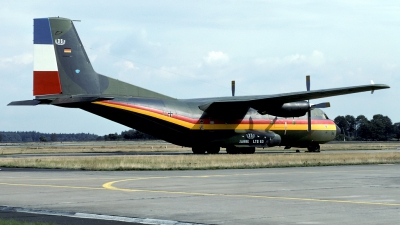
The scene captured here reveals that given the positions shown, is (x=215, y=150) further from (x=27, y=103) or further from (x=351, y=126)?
(x=351, y=126)

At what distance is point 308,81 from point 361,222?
39.4 m

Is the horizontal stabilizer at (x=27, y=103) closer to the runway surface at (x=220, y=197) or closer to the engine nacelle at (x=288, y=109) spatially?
the runway surface at (x=220, y=197)

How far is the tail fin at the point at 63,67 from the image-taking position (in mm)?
39312

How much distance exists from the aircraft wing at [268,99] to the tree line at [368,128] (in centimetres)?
12306

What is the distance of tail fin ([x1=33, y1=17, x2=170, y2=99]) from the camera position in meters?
39.3

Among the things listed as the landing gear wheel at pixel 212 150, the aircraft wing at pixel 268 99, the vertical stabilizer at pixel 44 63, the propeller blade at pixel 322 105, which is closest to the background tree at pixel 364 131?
the propeller blade at pixel 322 105

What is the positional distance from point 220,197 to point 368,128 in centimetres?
16528

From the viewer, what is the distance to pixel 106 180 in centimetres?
2181

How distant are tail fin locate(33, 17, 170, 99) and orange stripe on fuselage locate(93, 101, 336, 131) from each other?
1.49 metres

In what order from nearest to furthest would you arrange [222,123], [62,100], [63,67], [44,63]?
[62,100] → [44,63] → [63,67] → [222,123]

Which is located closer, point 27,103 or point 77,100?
point 77,100

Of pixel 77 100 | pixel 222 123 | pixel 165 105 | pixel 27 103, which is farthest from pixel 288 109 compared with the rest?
pixel 27 103

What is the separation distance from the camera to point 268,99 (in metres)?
42.6

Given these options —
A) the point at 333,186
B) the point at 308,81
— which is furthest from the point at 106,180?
the point at 308,81
